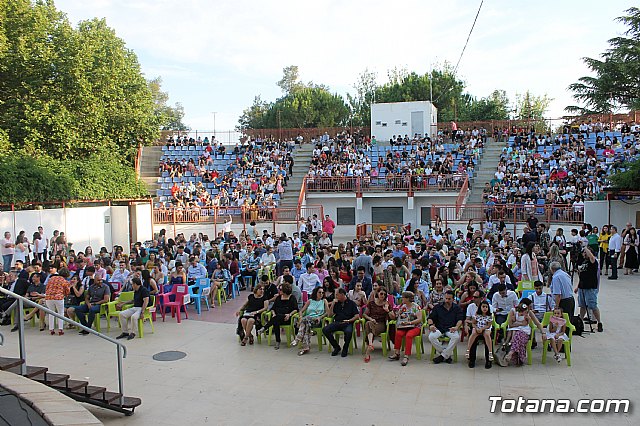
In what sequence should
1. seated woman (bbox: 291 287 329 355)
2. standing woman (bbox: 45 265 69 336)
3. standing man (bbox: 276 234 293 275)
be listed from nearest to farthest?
1. seated woman (bbox: 291 287 329 355)
2. standing woman (bbox: 45 265 69 336)
3. standing man (bbox: 276 234 293 275)

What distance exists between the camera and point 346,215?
2980 cm

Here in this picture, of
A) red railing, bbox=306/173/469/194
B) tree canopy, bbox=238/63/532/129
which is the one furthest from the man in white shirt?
tree canopy, bbox=238/63/532/129

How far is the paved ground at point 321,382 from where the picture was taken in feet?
23.4

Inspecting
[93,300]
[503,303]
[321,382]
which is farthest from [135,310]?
[503,303]

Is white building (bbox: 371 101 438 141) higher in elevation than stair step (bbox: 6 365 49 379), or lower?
higher

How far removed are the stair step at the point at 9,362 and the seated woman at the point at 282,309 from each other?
4.47m

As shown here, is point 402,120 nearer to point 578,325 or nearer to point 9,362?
point 578,325

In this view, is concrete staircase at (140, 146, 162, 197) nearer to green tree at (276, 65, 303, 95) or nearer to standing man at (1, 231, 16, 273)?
standing man at (1, 231, 16, 273)

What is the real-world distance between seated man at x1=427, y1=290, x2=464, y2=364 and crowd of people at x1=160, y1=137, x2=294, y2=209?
18414 millimetres

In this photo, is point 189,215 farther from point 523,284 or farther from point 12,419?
point 12,419

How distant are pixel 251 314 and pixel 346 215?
1932 centimetres

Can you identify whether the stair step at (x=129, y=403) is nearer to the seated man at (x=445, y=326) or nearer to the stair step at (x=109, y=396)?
the stair step at (x=109, y=396)

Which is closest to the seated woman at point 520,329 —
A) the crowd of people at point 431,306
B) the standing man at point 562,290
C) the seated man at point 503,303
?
the crowd of people at point 431,306

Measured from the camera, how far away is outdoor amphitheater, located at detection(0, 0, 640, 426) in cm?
771
